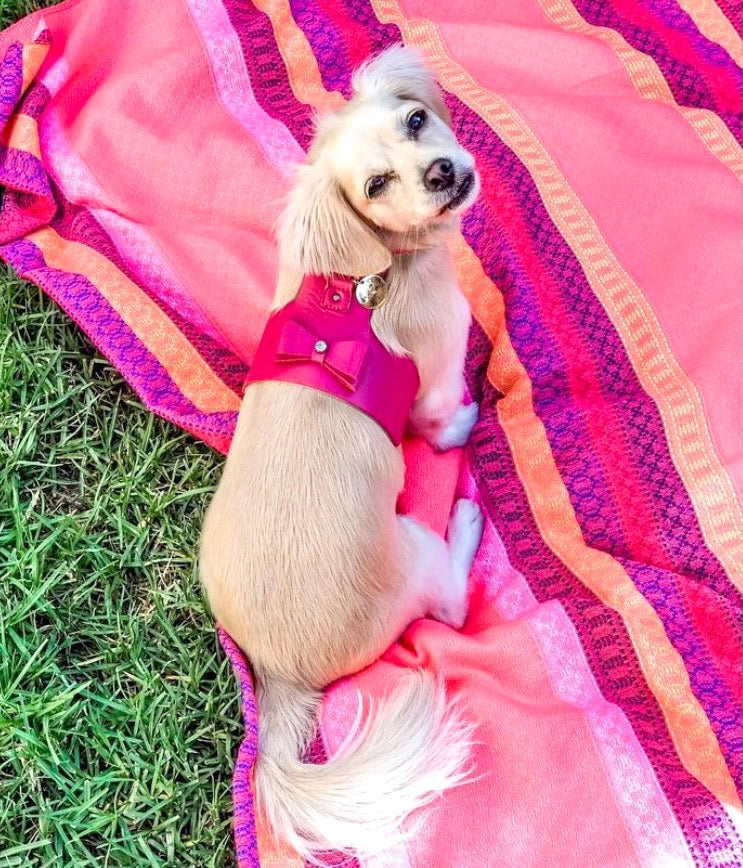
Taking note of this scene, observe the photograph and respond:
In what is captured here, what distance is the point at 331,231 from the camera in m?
1.82

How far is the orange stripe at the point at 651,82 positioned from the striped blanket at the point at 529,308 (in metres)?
0.01

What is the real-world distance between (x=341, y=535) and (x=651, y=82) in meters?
1.71

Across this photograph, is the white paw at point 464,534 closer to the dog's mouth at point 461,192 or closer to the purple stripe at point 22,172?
the dog's mouth at point 461,192

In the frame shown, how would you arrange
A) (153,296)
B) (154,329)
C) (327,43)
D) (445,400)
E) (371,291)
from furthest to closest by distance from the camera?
(327,43)
(153,296)
(154,329)
(445,400)
(371,291)

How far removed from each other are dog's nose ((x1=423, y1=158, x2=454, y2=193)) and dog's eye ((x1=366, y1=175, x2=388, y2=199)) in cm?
10

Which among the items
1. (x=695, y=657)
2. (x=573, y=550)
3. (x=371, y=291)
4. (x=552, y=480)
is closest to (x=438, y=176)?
(x=371, y=291)

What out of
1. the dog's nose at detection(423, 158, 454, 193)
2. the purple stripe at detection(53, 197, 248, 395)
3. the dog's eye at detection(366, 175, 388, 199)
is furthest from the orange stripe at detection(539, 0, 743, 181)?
the purple stripe at detection(53, 197, 248, 395)

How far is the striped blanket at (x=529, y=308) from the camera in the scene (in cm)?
180

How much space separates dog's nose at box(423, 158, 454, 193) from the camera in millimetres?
1775

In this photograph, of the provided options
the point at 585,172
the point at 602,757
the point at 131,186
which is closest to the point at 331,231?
the point at 585,172

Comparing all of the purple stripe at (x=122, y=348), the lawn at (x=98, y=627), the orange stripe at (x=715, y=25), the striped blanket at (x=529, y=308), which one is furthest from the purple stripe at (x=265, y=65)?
the orange stripe at (x=715, y=25)

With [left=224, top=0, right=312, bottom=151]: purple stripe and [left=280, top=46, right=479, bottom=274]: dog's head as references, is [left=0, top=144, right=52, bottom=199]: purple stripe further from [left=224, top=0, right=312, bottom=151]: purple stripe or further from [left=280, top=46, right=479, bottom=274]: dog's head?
[left=280, top=46, right=479, bottom=274]: dog's head

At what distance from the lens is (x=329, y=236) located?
182 centimetres

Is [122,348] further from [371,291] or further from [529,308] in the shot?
[529,308]
